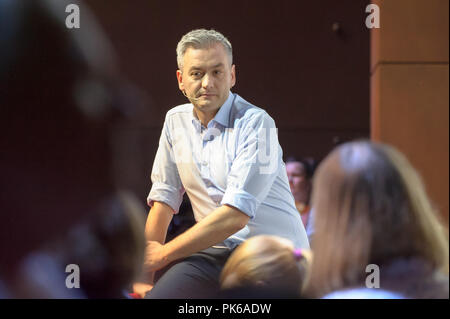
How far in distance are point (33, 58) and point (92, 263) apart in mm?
915

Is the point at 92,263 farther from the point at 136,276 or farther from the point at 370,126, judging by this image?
the point at 370,126

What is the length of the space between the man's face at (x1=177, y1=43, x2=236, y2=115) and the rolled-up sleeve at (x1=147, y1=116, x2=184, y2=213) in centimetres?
17

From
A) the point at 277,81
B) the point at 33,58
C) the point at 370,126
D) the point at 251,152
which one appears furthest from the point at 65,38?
the point at 370,126

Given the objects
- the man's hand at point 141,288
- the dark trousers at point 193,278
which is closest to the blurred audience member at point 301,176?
the dark trousers at point 193,278

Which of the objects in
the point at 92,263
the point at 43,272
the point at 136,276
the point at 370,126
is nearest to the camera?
the point at 136,276

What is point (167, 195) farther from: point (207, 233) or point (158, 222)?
point (207, 233)

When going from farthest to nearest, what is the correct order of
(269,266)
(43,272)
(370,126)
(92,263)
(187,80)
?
(370,126)
(43,272)
(92,263)
(187,80)
(269,266)

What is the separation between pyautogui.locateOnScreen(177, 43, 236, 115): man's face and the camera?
6.13 feet

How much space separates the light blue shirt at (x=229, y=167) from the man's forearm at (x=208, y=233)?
0.26 feet

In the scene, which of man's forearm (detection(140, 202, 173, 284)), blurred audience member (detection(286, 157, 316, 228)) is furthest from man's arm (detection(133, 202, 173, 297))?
blurred audience member (detection(286, 157, 316, 228))

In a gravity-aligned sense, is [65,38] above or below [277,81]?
above

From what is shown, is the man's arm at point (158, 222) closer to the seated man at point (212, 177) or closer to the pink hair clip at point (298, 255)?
the seated man at point (212, 177)

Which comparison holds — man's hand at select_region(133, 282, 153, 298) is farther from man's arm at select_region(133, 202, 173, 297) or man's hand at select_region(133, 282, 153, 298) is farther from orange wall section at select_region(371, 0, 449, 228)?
orange wall section at select_region(371, 0, 449, 228)

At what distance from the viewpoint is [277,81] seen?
2418 millimetres
